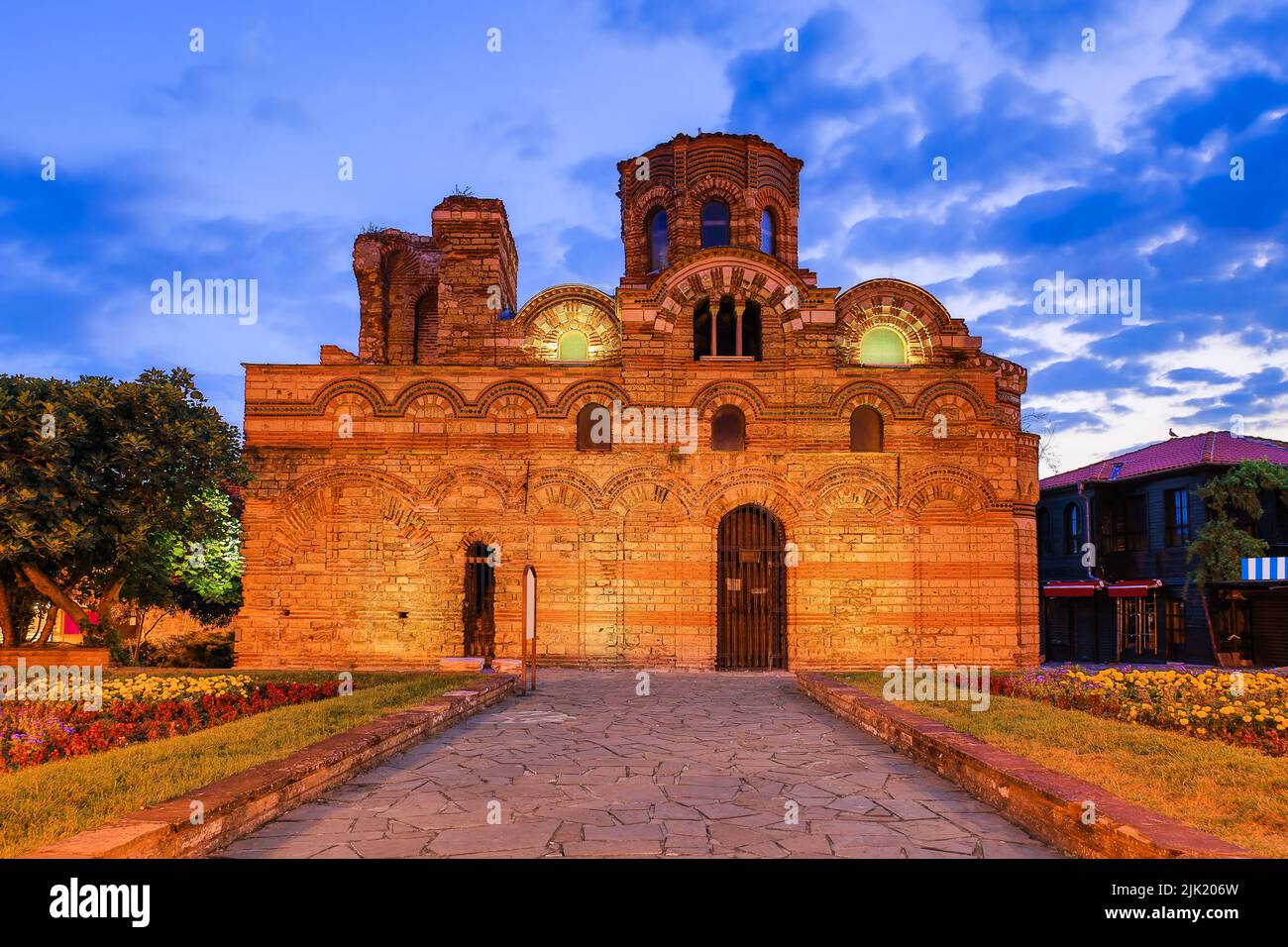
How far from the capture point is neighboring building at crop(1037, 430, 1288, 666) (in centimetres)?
2497

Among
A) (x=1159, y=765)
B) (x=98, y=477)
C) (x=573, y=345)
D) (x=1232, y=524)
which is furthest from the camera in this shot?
(x=1232, y=524)

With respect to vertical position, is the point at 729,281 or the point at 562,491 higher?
the point at 729,281

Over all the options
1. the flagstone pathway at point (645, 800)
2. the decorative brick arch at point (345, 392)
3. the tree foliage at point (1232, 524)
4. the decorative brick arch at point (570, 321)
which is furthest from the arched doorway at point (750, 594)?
the tree foliage at point (1232, 524)

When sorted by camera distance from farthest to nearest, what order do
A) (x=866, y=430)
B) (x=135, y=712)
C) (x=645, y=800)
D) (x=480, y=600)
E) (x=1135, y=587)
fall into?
(x=1135, y=587), (x=866, y=430), (x=480, y=600), (x=135, y=712), (x=645, y=800)

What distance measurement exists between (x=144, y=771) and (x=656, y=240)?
779 inches

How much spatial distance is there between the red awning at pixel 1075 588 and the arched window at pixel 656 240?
16921 mm

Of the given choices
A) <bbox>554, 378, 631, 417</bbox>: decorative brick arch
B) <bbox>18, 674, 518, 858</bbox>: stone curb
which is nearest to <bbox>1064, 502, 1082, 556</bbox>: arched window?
<bbox>554, 378, 631, 417</bbox>: decorative brick arch

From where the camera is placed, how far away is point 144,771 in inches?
247

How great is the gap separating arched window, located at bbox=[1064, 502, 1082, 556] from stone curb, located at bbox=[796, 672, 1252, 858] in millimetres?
23949

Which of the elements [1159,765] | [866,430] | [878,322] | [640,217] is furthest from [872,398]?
[1159,765]

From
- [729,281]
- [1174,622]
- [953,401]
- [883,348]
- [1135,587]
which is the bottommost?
[1174,622]

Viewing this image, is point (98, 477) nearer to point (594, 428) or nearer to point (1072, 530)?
point (594, 428)

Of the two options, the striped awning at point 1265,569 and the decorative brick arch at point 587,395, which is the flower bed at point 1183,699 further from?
the striped awning at point 1265,569

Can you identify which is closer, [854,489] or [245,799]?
[245,799]
